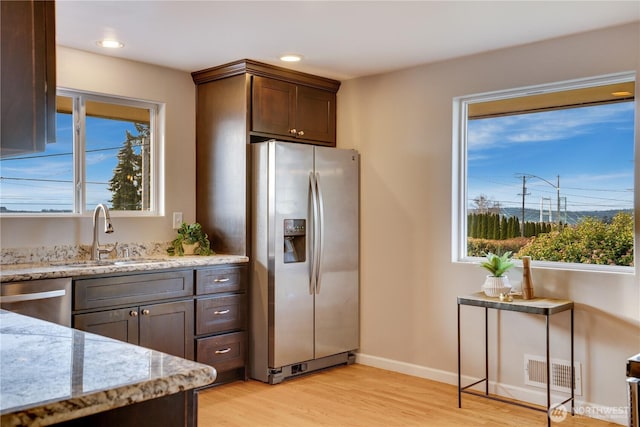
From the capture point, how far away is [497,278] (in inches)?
147

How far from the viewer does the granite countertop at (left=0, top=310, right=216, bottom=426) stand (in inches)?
41.6

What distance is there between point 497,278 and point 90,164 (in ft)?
9.30

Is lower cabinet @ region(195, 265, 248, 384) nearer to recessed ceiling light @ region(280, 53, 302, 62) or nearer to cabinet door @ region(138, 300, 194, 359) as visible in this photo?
cabinet door @ region(138, 300, 194, 359)

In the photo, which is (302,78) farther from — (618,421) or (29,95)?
(29,95)

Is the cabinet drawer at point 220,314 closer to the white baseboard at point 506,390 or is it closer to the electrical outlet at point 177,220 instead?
the electrical outlet at point 177,220

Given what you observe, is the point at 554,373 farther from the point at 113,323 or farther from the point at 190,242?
the point at 113,323

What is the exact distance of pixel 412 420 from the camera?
3496 mm

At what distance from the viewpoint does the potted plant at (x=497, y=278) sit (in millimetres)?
3715

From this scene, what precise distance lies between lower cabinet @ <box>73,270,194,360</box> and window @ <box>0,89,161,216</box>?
0.76 m

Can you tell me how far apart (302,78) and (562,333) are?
259 cm

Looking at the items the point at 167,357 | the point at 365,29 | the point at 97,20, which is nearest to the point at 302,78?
the point at 365,29

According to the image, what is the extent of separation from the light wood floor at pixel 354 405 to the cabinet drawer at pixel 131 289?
73cm

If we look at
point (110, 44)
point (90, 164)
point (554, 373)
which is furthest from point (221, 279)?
point (554, 373)

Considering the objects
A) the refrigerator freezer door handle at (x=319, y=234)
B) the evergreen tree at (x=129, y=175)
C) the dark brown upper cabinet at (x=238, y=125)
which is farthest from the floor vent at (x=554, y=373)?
the evergreen tree at (x=129, y=175)
